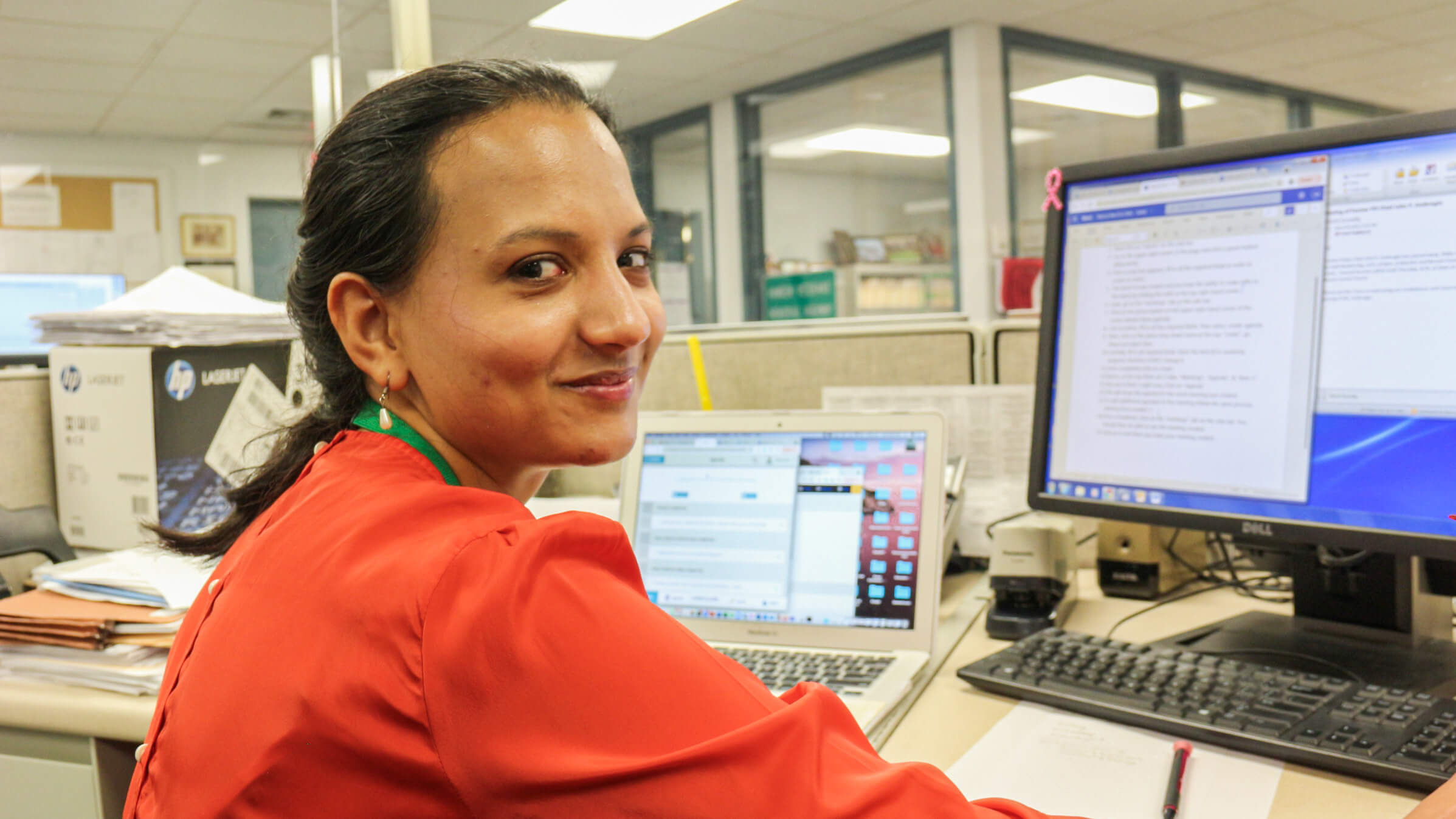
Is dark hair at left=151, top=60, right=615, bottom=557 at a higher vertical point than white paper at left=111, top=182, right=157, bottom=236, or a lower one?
lower

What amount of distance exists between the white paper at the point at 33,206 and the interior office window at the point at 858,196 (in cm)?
360

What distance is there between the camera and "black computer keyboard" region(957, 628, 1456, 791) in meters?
0.68

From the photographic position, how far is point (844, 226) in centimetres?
634

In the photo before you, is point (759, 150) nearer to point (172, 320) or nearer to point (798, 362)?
point (798, 362)

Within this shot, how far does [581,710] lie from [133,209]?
223 inches

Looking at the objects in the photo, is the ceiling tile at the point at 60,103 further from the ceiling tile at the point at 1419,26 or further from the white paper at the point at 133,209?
the ceiling tile at the point at 1419,26

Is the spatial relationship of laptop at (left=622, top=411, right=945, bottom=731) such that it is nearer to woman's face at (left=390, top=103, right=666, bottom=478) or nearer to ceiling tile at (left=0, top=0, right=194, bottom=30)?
woman's face at (left=390, top=103, right=666, bottom=478)

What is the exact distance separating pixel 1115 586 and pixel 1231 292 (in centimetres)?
41

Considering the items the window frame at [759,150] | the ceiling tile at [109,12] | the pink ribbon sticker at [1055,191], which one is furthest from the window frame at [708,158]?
the pink ribbon sticker at [1055,191]

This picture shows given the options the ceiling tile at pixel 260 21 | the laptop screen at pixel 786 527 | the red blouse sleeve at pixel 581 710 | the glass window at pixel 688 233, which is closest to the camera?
the red blouse sleeve at pixel 581 710

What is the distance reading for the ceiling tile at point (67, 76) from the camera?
4020mm

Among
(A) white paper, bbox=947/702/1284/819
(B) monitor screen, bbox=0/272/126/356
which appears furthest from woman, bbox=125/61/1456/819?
(B) monitor screen, bbox=0/272/126/356

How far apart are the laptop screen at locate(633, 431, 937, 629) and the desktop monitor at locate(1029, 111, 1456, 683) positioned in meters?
0.15

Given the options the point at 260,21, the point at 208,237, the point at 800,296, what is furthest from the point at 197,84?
the point at 800,296
